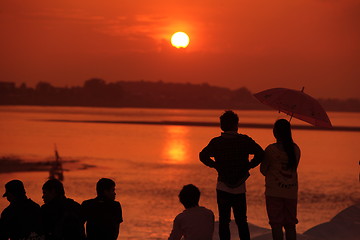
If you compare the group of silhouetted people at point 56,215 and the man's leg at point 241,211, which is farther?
the man's leg at point 241,211

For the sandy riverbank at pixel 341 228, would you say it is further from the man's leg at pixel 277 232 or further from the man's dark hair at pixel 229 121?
the man's dark hair at pixel 229 121

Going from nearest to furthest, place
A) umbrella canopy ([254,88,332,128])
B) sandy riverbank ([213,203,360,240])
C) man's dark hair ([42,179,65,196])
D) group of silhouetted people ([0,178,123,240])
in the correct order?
group of silhouetted people ([0,178,123,240]) → man's dark hair ([42,179,65,196]) → umbrella canopy ([254,88,332,128]) → sandy riverbank ([213,203,360,240])

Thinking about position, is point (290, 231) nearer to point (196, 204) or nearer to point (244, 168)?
point (244, 168)

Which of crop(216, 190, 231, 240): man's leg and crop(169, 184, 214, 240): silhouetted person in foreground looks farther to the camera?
crop(216, 190, 231, 240): man's leg

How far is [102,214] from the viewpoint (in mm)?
6613

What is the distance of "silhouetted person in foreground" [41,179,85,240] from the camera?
6.27 meters

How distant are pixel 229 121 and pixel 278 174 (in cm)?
77

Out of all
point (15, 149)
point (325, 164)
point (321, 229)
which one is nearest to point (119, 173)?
point (325, 164)

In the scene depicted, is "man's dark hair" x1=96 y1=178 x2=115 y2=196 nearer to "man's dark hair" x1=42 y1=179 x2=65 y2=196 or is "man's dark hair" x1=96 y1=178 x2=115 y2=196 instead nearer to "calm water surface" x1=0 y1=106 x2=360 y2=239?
"man's dark hair" x1=42 y1=179 x2=65 y2=196

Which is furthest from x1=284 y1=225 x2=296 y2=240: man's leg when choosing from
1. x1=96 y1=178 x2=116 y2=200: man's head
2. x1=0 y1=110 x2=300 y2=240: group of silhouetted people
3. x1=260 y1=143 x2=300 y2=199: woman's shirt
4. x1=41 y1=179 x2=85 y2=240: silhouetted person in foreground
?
x1=41 y1=179 x2=85 y2=240: silhouetted person in foreground

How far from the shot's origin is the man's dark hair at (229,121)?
7.07 metres

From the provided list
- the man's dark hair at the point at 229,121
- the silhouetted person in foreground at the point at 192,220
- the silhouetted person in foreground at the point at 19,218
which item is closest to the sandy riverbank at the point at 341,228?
the man's dark hair at the point at 229,121

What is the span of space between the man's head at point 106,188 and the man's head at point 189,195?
66 centimetres

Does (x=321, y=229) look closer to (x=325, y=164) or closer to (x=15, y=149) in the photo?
(x=325, y=164)
